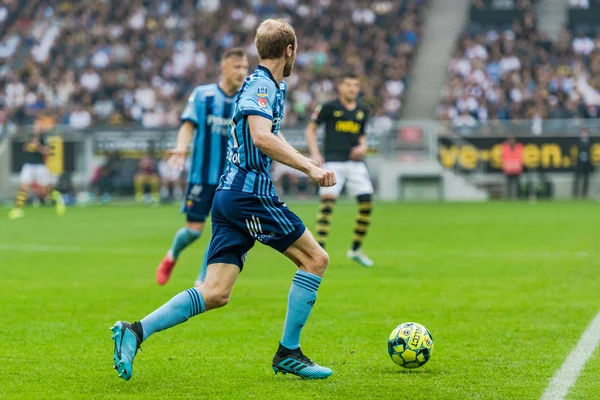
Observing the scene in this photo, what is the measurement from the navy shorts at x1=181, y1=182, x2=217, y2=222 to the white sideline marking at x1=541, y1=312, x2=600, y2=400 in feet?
13.8

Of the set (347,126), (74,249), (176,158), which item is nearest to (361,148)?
A: (347,126)

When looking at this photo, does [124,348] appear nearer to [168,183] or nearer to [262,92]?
[262,92]

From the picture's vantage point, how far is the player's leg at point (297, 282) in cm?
616

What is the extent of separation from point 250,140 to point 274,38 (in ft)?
2.12

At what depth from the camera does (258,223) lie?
20.1ft

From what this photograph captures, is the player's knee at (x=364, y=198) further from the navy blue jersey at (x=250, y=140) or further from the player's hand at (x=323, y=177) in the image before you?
the player's hand at (x=323, y=177)

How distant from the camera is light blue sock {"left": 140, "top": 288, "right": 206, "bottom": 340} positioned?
6012 millimetres

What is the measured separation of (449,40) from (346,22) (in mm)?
4122

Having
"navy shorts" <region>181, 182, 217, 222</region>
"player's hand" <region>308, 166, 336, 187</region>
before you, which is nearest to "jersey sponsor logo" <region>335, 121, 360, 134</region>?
"navy shorts" <region>181, 182, 217, 222</region>

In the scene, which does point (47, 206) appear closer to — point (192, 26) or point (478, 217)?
point (192, 26)

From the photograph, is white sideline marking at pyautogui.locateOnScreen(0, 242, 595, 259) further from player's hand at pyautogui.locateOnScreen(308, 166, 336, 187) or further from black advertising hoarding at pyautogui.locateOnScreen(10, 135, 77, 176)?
black advertising hoarding at pyautogui.locateOnScreen(10, 135, 77, 176)

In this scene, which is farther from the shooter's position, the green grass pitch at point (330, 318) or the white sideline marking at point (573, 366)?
the green grass pitch at point (330, 318)

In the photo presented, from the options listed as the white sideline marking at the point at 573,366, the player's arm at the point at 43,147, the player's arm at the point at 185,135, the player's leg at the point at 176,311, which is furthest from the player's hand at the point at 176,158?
the player's arm at the point at 43,147

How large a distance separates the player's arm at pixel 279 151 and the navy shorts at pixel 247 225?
399 millimetres
